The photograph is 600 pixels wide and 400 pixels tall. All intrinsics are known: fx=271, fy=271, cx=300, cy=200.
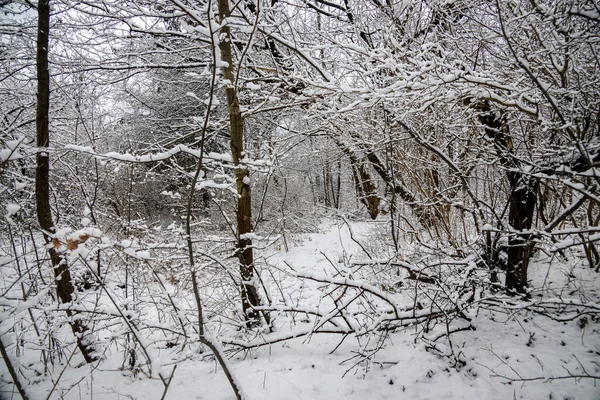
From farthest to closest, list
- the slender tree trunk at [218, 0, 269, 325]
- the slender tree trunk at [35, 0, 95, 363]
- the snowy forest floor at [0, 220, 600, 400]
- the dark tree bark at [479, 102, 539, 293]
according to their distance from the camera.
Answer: the slender tree trunk at [218, 0, 269, 325]
the dark tree bark at [479, 102, 539, 293]
the slender tree trunk at [35, 0, 95, 363]
the snowy forest floor at [0, 220, 600, 400]

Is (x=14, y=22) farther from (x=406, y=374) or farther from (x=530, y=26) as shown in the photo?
(x=406, y=374)

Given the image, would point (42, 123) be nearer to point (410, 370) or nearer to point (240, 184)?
point (240, 184)

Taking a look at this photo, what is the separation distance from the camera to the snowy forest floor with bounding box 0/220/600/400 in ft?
6.97

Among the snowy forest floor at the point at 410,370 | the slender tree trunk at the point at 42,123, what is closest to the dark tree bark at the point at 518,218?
the snowy forest floor at the point at 410,370

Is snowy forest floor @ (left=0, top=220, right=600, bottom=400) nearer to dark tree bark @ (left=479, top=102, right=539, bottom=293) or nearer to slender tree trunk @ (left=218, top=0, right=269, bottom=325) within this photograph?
dark tree bark @ (left=479, top=102, right=539, bottom=293)

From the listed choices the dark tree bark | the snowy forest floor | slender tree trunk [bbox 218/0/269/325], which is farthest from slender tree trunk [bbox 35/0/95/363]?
the dark tree bark

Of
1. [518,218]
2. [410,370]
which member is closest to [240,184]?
[410,370]

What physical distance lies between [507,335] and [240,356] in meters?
2.70

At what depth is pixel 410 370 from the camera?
2426mm

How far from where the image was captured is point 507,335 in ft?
8.48

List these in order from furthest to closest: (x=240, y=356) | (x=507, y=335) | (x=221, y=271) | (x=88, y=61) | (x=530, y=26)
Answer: (x=88, y=61) → (x=221, y=271) → (x=240, y=356) → (x=507, y=335) → (x=530, y=26)

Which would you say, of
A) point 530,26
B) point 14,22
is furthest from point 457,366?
point 14,22

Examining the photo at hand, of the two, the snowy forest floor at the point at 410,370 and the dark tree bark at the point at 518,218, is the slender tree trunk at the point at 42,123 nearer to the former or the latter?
the snowy forest floor at the point at 410,370

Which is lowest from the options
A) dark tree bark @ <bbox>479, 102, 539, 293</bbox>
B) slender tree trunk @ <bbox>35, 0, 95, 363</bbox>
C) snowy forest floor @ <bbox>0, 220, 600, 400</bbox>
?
snowy forest floor @ <bbox>0, 220, 600, 400</bbox>
